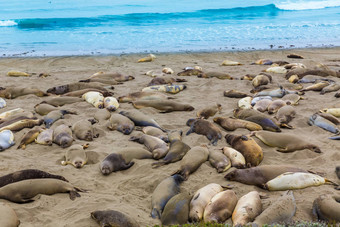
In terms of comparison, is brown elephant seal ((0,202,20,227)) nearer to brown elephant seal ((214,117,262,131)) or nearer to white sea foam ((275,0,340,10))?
brown elephant seal ((214,117,262,131))

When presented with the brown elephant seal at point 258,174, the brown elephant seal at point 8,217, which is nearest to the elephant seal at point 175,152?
the brown elephant seal at point 258,174

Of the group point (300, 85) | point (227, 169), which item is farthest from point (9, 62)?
point (227, 169)

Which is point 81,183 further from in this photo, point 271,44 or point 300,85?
point 271,44

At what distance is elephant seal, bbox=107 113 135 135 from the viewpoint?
682 cm

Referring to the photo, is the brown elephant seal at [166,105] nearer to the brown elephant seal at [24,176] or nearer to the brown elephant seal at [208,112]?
the brown elephant seal at [208,112]

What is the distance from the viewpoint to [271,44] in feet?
58.1

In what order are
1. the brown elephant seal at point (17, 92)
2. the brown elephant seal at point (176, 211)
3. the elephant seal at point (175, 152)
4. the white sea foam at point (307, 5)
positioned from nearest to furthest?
the brown elephant seal at point (176, 211) → the elephant seal at point (175, 152) → the brown elephant seal at point (17, 92) → the white sea foam at point (307, 5)

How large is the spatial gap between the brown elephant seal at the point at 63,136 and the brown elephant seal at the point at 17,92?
3012 millimetres

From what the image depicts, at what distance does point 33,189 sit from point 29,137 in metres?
2.05

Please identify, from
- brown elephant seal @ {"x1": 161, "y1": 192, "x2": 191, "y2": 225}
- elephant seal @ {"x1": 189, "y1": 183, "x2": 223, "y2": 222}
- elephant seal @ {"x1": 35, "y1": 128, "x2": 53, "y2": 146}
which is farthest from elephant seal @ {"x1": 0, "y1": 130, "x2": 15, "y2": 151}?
elephant seal @ {"x1": 189, "y1": 183, "x2": 223, "y2": 222}

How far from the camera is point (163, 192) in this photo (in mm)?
4547

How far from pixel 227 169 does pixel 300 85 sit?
5.19m

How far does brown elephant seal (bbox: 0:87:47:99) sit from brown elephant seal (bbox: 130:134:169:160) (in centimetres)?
409

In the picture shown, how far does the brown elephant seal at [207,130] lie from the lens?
21.0ft
